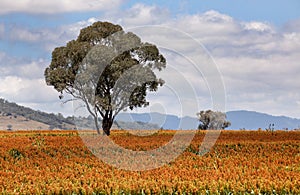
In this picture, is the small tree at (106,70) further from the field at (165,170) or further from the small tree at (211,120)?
the small tree at (211,120)

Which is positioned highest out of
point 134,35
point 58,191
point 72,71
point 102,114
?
point 134,35

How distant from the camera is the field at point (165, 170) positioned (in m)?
15.3

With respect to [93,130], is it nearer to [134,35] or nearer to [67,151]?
[134,35]

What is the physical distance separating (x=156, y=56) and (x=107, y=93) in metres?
4.45

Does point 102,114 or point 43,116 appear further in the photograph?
point 43,116

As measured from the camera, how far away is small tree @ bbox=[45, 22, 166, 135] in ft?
119

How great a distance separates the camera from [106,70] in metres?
36.5

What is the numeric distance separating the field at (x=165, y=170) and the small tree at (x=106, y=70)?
8.09 metres

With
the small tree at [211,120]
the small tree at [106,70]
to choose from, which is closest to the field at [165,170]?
the small tree at [106,70]

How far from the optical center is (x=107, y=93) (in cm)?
3744

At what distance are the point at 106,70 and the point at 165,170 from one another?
18229mm

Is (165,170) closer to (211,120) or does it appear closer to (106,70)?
(106,70)

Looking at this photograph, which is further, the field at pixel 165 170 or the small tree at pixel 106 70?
the small tree at pixel 106 70

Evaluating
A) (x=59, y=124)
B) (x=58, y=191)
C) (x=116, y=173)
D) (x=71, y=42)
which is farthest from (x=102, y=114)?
(x=59, y=124)
